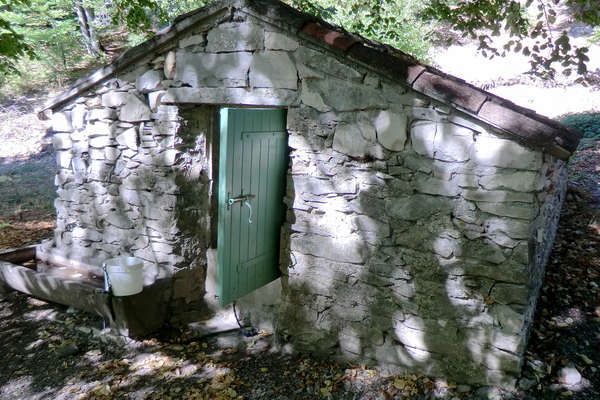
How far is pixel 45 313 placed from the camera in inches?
181

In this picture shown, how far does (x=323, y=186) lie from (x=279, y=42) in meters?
1.22

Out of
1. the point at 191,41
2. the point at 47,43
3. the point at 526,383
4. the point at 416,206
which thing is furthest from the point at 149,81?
the point at 47,43

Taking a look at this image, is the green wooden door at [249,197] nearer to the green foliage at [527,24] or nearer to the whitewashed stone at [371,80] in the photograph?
the whitewashed stone at [371,80]

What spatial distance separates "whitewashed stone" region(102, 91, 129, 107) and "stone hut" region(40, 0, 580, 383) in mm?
20

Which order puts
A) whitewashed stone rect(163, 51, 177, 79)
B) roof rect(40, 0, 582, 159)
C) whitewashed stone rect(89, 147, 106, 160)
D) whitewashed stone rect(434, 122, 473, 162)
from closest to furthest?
roof rect(40, 0, 582, 159)
whitewashed stone rect(434, 122, 473, 162)
whitewashed stone rect(163, 51, 177, 79)
whitewashed stone rect(89, 147, 106, 160)

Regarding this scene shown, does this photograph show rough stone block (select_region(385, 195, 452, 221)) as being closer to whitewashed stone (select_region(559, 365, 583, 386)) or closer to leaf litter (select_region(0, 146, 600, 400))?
leaf litter (select_region(0, 146, 600, 400))

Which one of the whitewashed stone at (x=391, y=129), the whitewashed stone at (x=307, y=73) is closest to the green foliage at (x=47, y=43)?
the whitewashed stone at (x=307, y=73)

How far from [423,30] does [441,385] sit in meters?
10.8

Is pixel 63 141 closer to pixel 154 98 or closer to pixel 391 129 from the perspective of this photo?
pixel 154 98

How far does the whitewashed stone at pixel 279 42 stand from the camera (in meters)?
3.35

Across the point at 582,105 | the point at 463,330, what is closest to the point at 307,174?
the point at 463,330

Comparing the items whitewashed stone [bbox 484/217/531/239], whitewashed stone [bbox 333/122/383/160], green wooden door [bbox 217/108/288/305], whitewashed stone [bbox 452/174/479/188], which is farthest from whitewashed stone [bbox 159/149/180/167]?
whitewashed stone [bbox 484/217/531/239]

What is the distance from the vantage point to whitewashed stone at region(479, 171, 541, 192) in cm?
271

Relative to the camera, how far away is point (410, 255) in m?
3.19
